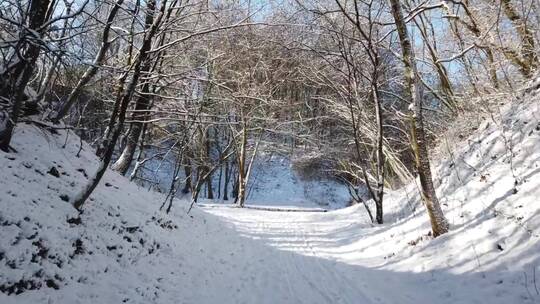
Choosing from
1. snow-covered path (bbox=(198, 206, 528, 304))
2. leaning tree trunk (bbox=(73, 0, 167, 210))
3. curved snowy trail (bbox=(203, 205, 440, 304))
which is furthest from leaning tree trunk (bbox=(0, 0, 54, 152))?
snow-covered path (bbox=(198, 206, 528, 304))

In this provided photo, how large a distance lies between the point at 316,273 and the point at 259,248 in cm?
280

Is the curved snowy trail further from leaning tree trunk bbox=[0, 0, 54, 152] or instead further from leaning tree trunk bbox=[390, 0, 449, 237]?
leaning tree trunk bbox=[0, 0, 54, 152]

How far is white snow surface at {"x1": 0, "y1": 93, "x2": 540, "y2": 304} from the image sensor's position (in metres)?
4.89

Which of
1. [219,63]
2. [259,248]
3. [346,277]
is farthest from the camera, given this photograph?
[219,63]

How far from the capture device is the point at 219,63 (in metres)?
15.5

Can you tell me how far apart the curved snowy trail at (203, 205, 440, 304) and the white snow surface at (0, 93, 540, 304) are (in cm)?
4

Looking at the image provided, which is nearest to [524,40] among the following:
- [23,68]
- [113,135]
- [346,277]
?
[346,277]

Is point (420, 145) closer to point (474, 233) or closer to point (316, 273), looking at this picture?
point (474, 233)

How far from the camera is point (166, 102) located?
11492 mm

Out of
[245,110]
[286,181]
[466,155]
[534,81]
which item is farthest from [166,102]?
[286,181]

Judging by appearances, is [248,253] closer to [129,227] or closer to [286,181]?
[129,227]

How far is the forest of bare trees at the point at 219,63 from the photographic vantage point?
5.85 metres

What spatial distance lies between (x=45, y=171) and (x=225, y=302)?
3763 millimetres

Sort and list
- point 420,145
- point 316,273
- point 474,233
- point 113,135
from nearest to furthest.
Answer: point 113,135
point 474,233
point 316,273
point 420,145
